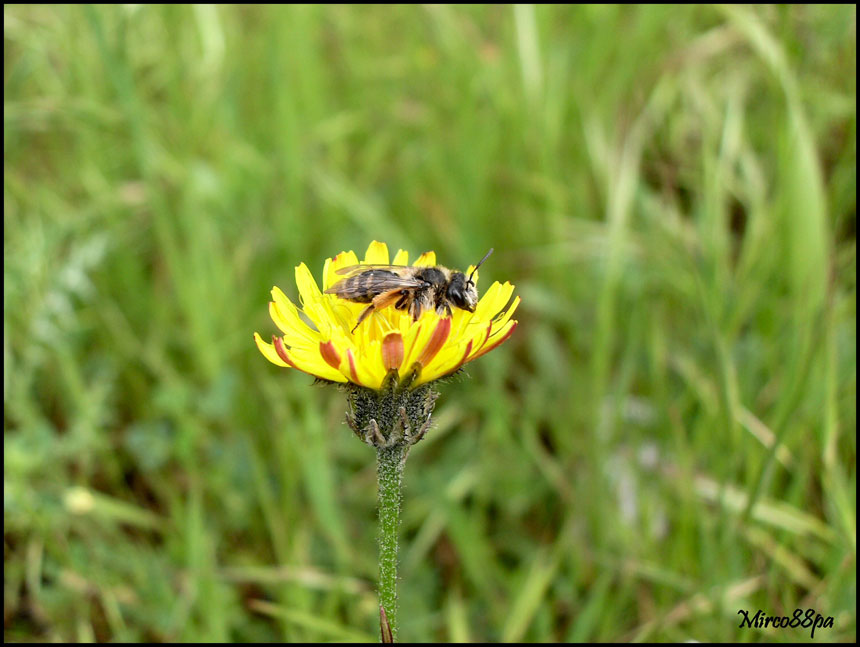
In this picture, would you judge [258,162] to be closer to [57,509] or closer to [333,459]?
[333,459]

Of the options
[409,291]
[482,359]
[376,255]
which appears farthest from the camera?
[482,359]

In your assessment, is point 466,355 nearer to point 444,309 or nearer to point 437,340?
point 437,340

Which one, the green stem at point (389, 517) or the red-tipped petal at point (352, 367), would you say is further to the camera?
the green stem at point (389, 517)

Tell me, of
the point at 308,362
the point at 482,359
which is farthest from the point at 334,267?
the point at 482,359

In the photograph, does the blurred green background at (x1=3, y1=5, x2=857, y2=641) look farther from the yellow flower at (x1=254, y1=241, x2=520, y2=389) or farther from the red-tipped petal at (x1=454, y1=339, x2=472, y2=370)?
the red-tipped petal at (x1=454, y1=339, x2=472, y2=370)

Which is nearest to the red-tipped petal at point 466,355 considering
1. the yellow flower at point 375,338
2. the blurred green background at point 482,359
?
the yellow flower at point 375,338

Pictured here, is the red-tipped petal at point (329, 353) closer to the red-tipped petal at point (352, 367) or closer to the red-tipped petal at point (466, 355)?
the red-tipped petal at point (352, 367)
